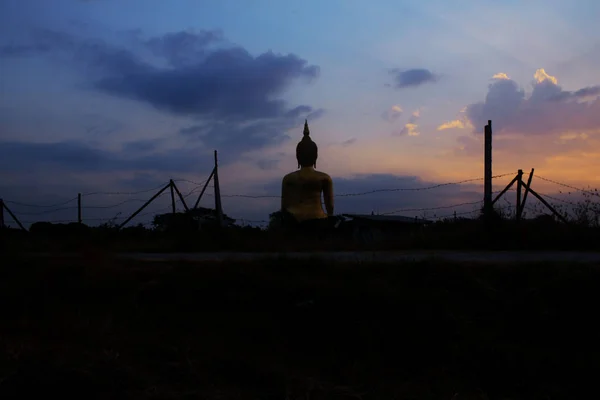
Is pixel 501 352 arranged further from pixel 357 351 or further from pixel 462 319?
pixel 357 351

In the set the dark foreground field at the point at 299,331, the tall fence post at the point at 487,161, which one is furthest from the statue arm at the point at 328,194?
the dark foreground field at the point at 299,331

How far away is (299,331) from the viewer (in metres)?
5.95

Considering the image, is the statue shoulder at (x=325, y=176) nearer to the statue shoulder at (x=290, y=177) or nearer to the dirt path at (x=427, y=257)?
the statue shoulder at (x=290, y=177)

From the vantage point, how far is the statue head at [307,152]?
18.2 meters

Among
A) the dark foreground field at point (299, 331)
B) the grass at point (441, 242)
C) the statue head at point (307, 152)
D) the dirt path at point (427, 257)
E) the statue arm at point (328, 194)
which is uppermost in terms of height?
the statue head at point (307, 152)

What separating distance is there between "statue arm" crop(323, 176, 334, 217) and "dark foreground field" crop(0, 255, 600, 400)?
10.8 meters

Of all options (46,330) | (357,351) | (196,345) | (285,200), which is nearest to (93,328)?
(46,330)

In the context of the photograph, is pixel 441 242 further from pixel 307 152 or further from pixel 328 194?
pixel 307 152

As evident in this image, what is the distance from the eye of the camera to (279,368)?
17.5 feet

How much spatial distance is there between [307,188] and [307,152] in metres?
1.16

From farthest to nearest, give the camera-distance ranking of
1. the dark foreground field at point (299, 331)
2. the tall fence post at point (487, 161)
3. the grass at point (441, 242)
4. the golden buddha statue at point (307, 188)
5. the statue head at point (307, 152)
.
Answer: the statue head at point (307, 152) < the golden buddha statue at point (307, 188) < the tall fence post at point (487, 161) < the grass at point (441, 242) < the dark foreground field at point (299, 331)

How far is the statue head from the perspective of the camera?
1825cm

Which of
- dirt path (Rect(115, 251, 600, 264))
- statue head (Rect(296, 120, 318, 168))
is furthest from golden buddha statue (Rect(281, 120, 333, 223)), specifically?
dirt path (Rect(115, 251, 600, 264))

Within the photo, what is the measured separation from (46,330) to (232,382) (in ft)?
7.15
